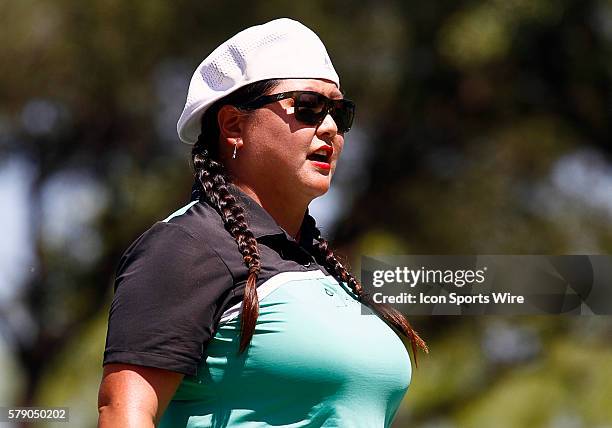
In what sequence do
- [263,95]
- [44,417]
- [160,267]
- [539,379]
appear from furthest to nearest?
[44,417]
[539,379]
[263,95]
[160,267]

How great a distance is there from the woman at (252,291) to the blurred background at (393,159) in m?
2.34

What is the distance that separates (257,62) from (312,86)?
0.20ft

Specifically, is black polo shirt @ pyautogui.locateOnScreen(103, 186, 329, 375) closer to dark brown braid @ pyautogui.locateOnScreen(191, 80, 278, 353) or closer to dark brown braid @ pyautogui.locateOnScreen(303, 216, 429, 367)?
dark brown braid @ pyautogui.locateOnScreen(191, 80, 278, 353)

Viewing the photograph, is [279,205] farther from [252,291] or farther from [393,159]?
[393,159]

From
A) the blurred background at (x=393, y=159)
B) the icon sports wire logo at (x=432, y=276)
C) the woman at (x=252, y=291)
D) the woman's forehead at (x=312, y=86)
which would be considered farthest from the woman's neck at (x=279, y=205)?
the blurred background at (x=393, y=159)

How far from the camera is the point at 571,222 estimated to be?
141 inches

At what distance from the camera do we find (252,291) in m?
0.99

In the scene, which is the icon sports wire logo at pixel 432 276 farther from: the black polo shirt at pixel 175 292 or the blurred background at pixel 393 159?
the black polo shirt at pixel 175 292

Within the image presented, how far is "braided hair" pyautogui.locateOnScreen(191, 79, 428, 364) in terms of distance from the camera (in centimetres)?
99

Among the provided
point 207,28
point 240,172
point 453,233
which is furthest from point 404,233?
point 240,172

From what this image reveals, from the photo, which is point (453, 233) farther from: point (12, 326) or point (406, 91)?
point (12, 326)

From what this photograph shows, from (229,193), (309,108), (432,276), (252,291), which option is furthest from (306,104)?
(432,276)

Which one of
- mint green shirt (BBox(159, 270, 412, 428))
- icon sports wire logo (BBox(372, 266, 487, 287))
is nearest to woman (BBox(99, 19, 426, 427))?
mint green shirt (BBox(159, 270, 412, 428))

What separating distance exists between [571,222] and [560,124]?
1.22 ft
